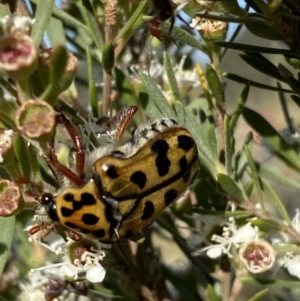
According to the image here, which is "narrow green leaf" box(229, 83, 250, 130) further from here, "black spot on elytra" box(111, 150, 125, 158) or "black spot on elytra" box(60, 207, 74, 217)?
"black spot on elytra" box(60, 207, 74, 217)

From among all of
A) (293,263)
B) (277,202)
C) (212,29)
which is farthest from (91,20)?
(293,263)

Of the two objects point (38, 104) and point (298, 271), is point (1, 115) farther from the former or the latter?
point (298, 271)

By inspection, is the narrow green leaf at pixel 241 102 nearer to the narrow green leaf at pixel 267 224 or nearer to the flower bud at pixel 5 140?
the narrow green leaf at pixel 267 224

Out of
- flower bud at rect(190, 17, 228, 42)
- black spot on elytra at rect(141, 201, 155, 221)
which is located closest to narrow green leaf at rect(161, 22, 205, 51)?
flower bud at rect(190, 17, 228, 42)

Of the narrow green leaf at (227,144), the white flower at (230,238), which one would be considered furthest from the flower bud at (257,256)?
the narrow green leaf at (227,144)

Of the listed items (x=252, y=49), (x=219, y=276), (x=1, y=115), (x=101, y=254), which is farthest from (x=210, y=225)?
(x=1, y=115)

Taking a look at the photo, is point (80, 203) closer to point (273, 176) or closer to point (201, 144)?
point (201, 144)
